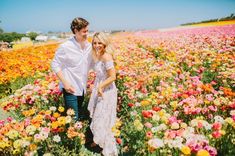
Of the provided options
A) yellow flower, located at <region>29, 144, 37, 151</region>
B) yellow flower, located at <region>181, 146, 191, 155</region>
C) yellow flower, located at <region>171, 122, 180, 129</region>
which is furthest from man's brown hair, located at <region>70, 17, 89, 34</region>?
yellow flower, located at <region>181, 146, 191, 155</region>

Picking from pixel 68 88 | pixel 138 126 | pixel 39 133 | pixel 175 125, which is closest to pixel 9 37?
pixel 68 88

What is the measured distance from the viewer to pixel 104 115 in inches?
160

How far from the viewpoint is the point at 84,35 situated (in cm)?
392

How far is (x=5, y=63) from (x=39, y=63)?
1517mm

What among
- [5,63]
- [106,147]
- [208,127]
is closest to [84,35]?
[106,147]

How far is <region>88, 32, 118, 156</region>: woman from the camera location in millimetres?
3911

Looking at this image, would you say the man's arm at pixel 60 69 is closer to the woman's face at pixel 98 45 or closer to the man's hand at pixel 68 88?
the man's hand at pixel 68 88

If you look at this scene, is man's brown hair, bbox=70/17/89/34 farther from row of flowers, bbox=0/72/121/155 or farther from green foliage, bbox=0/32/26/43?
green foliage, bbox=0/32/26/43

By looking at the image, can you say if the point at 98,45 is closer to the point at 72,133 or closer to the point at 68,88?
the point at 68,88

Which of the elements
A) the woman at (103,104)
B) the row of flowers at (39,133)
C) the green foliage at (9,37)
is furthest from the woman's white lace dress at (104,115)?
the green foliage at (9,37)

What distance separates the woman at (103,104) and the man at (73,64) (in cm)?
18

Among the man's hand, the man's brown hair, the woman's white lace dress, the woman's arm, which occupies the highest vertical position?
the man's brown hair

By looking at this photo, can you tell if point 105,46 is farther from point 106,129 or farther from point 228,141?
point 228,141

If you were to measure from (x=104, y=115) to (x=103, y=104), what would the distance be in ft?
0.50
